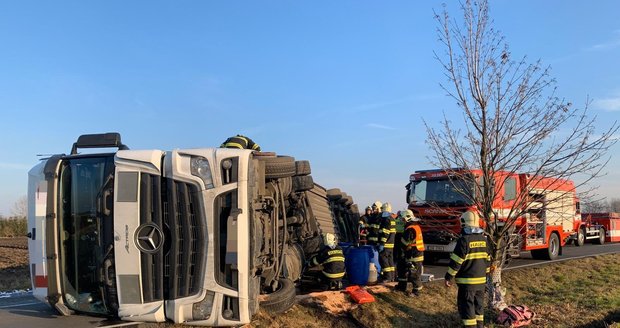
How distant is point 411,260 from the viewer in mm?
8641

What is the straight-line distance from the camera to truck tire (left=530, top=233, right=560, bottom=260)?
1538 cm

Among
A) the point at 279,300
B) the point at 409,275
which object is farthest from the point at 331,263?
the point at 279,300

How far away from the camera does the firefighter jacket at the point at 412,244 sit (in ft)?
28.5

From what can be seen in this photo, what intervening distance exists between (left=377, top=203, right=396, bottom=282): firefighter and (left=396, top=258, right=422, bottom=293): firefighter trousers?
0.63m

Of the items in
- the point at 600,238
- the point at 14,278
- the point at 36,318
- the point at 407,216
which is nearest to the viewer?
the point at 36,318

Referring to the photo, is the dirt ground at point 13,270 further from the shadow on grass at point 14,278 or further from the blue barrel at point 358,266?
the blue barrel at point 358,266

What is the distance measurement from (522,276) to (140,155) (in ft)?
30.1

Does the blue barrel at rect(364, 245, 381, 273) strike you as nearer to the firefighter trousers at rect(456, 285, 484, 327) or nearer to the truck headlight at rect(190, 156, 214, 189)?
the firefighter trousers at rect(456, 285, 484, 327)

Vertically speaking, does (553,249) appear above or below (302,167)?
below

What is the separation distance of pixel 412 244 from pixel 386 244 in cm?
72

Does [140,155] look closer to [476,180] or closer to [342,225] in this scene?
[476,180]

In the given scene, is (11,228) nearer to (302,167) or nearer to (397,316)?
(302,167)

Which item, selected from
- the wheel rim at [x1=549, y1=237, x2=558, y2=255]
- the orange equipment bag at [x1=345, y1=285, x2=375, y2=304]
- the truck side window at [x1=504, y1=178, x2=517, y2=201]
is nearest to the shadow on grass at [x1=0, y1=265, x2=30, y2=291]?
the orange equipment bag at [x1=345, y1=285, x2=375, y2=304]

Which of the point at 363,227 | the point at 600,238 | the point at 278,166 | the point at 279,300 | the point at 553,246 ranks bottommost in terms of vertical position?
the point at 600,238
